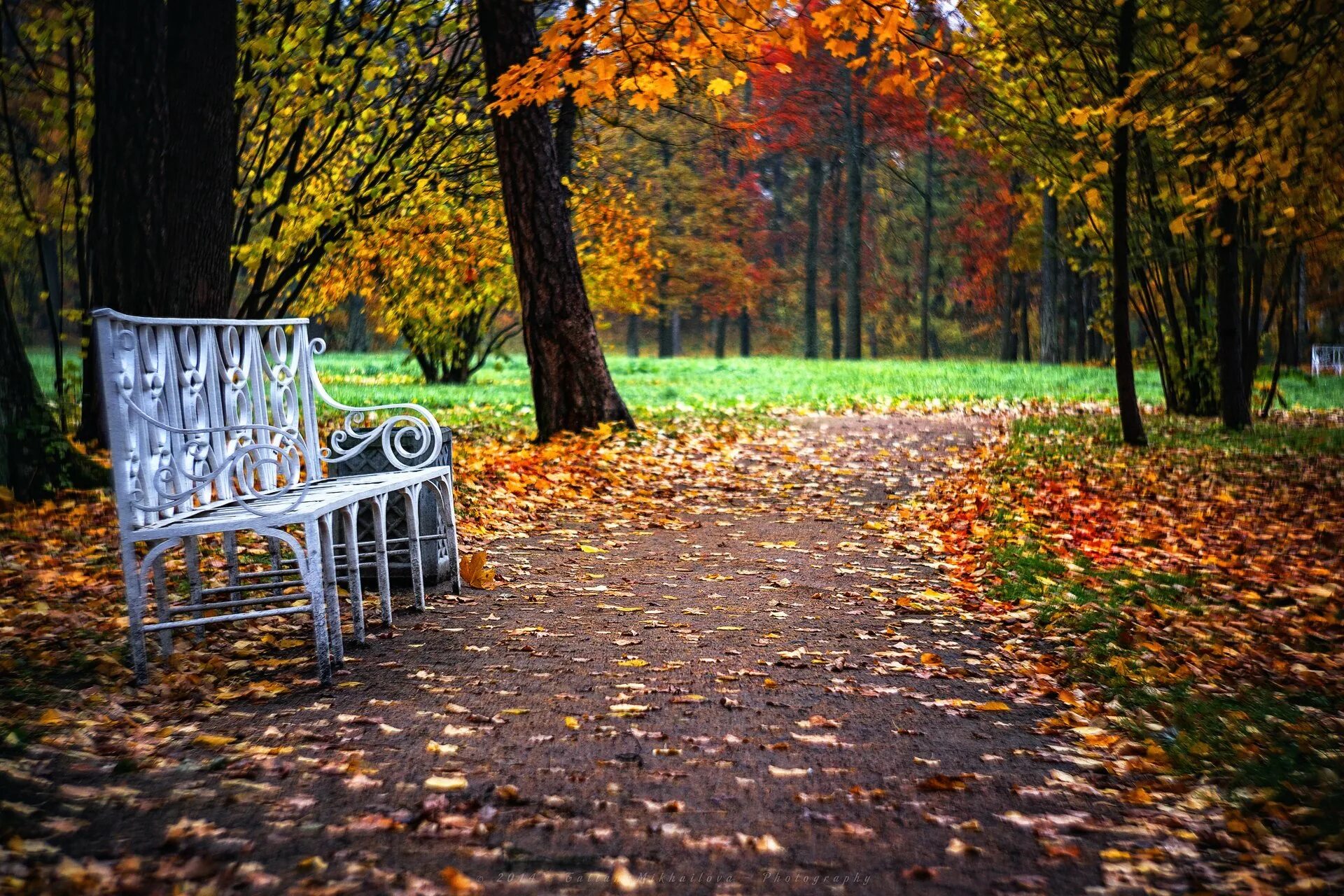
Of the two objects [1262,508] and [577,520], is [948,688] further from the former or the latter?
[1262,508]

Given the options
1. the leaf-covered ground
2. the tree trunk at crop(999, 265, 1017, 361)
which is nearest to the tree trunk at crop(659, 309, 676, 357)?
the tree trunk at crop(999, 265, 1017, 361)

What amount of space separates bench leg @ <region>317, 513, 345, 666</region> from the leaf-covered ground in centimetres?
18

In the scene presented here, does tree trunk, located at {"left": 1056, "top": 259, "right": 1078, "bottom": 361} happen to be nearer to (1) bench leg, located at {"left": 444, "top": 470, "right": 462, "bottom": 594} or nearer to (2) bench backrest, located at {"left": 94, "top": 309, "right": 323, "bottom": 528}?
(1) bench leg, located at {"left": 444, "top": 470, "right": 462, "bottom": 594}

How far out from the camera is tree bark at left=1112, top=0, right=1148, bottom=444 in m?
9.91

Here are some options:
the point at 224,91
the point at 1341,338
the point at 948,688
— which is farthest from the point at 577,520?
the point at 1341,338

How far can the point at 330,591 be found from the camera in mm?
4484

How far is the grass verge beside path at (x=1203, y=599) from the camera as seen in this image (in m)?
3.48

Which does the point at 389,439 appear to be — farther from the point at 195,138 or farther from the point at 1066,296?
the point at 1066,296

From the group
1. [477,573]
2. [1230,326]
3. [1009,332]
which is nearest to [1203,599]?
[477,573]

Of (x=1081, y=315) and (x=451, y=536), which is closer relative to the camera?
(x=451, y=536)

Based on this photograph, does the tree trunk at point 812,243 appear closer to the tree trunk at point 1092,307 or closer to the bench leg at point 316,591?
the tree trunk at point 1092,307

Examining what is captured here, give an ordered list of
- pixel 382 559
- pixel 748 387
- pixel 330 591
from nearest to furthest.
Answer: pixel 330 591
pixel 382 559
pixel 748 387

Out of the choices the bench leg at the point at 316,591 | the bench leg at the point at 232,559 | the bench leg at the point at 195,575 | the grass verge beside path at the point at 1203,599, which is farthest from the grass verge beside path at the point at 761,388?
the bench leg at the point at 316,591

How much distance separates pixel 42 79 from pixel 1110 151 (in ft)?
32.6
